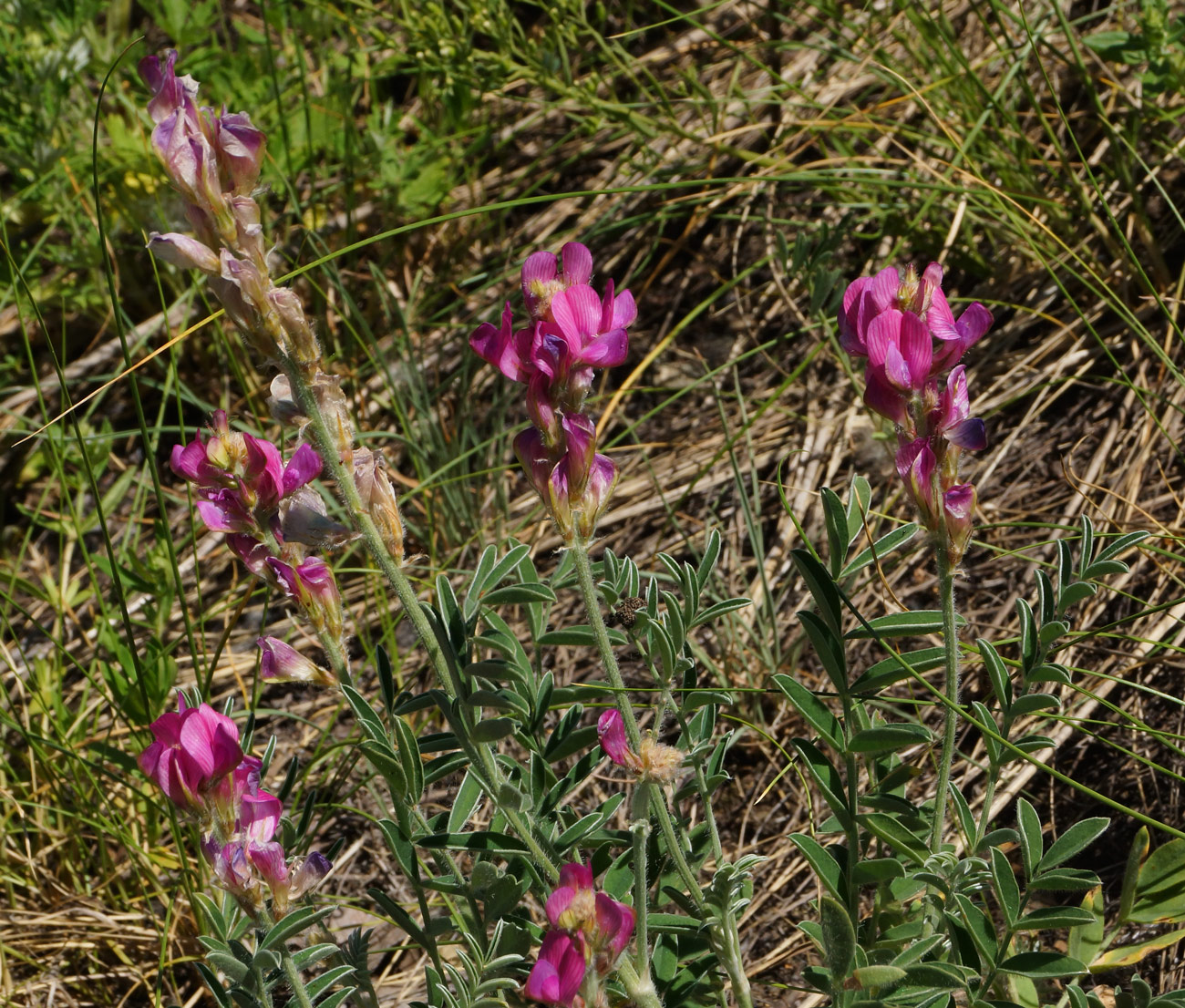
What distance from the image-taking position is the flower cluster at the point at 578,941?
1.12 metres

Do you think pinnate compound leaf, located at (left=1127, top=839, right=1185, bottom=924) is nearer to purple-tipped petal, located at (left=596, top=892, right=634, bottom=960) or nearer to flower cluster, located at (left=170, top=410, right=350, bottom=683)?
purple-tipped petal, located at (left=596, top=892, right=634, bottom=960)

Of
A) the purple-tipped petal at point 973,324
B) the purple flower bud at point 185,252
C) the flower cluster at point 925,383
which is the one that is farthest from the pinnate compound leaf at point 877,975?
the purple flower bud at point 185,252

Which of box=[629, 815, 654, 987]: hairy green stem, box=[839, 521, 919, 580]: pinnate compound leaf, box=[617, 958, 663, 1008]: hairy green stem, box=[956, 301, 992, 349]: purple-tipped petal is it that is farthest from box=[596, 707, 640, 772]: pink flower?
box=[956, 301, 992, 349]: purple-tipped petal

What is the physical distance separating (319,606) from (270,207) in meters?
2.66

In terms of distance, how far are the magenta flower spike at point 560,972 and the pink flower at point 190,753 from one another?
42 cm

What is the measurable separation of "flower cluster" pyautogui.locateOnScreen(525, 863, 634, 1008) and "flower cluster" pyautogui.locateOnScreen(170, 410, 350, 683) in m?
0.45

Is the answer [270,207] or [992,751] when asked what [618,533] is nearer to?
[992,751]

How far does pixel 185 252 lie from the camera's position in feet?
3.98

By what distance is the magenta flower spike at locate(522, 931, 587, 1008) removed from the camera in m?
1.11

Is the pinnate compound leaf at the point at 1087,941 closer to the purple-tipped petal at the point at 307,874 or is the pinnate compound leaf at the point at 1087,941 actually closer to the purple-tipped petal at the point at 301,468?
the purple-tipped petal at the point at 307,874

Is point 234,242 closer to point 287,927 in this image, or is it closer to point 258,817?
point 258,817

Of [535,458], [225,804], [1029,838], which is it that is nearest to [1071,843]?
[1029,838]

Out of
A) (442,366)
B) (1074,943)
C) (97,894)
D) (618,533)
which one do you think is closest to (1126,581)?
(1074,943)

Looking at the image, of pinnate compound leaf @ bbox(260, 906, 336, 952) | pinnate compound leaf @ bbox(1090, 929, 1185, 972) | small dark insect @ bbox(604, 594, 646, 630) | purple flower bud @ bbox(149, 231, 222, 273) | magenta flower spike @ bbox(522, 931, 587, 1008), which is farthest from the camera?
pinnate compound leaf @ bbox(1090, 929, 1185, 972)
